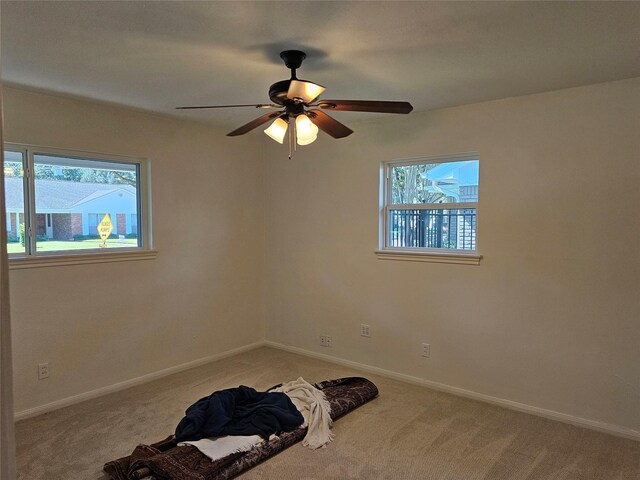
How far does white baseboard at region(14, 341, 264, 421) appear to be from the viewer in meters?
3.22

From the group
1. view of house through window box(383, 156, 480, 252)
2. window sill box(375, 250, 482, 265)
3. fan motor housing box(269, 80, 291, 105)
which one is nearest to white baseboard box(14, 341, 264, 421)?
window sill box(375, 250, 482, 265)

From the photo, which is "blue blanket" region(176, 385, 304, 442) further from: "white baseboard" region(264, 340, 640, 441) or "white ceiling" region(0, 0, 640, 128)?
"white ceiling" region(0, 0, 640, 128)

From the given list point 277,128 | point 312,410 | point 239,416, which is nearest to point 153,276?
point 239,416

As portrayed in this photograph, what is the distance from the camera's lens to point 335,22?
202 cm

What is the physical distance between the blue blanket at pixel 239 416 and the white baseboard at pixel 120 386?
1203mm

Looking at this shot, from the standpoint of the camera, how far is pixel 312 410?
304cm

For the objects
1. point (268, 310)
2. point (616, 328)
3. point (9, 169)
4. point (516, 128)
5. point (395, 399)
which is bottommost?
point (395, 399)

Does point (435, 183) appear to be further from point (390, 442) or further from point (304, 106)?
point (390, 442)

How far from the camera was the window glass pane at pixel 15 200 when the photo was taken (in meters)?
3.14

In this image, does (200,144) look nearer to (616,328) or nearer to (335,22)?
(335,22)

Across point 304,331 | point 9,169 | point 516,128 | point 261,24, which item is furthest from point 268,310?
point 261,24

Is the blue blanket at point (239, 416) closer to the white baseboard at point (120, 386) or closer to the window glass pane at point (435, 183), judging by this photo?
the white baseboard at point (120, 386)

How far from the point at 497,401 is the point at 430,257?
126cm

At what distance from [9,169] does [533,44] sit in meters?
3.55
